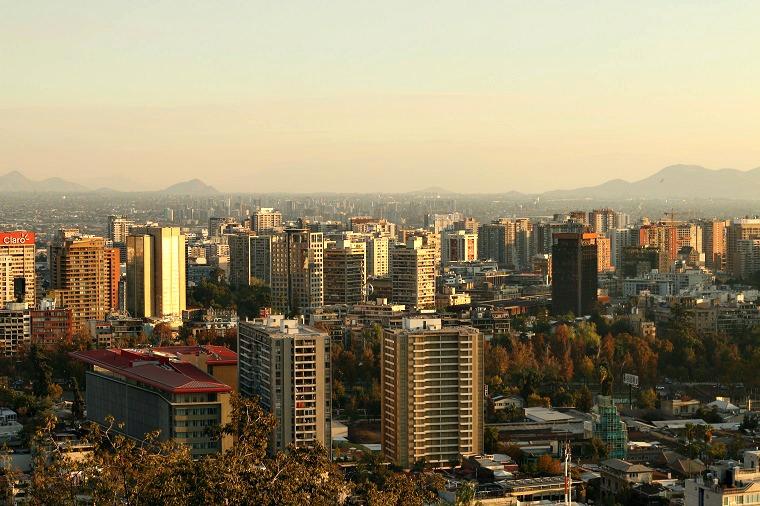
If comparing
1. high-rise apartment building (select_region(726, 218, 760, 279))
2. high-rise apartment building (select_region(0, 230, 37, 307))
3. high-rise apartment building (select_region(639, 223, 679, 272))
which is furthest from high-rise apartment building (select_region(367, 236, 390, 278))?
A: high-rise apartment building (select_region(0, 230, 37, 307))

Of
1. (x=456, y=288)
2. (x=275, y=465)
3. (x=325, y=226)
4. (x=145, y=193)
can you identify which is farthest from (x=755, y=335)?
(x=145, y=193)

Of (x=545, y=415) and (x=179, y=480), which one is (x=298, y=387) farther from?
(x=179, y=480)

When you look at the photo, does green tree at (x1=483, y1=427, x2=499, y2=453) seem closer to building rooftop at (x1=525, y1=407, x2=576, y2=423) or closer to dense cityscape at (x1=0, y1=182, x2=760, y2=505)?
dense cityscape at (x1=0, y1=182, x2=760, y2=505)

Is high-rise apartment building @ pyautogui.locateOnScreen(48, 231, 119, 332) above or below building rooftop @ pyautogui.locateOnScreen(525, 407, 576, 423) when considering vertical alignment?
above

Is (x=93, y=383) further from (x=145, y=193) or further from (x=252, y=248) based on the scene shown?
(x=145, y=193)

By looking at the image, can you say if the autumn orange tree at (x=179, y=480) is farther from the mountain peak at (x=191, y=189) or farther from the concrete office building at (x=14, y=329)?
the mountain peak at (x=191, y=189)

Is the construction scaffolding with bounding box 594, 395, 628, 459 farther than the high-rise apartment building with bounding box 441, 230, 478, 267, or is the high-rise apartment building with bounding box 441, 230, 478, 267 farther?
the high-rise apartment building with bounding box 441, 230, 478, 267
